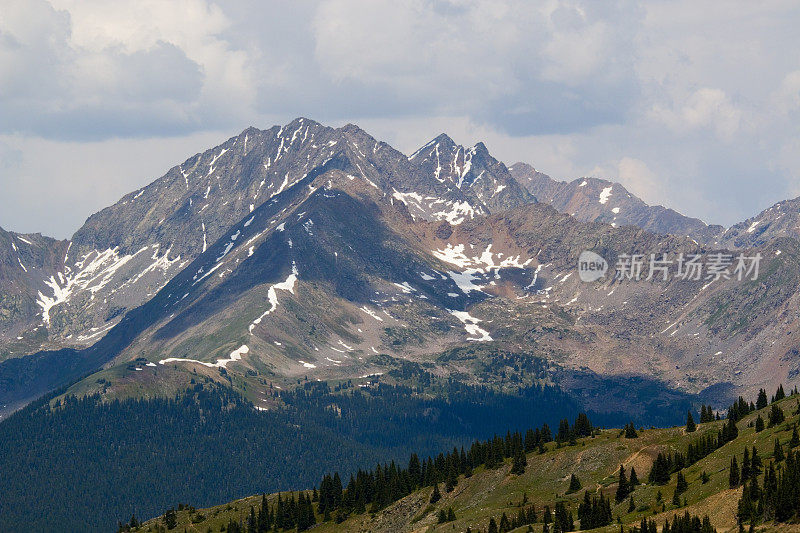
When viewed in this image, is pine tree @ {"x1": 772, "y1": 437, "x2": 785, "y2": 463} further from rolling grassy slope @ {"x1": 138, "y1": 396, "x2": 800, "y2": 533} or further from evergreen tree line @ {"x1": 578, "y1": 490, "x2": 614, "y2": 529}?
evergreen tree line @ {"x1": 578, "y1": 490, "x2": 614, "y2": 529}

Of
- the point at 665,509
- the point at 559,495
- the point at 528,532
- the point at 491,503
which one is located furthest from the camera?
the point at 491,503

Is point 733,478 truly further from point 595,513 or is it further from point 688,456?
point 688,456

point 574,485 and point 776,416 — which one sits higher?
point 776,416

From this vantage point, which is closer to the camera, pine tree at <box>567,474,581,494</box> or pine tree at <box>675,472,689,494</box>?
pine tree at <box>675,472,689,494</box>

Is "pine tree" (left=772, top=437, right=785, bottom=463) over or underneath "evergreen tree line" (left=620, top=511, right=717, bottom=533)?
over

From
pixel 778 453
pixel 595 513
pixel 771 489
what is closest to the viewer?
pixel 771 489

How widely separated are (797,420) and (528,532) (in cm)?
4323

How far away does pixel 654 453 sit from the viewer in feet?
605

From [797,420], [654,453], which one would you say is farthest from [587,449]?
[797,420]

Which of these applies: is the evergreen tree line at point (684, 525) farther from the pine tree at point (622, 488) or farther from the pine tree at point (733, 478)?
the pine tree at point (622, 488)

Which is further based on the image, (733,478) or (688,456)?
(688,456)

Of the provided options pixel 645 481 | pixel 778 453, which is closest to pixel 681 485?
pixel 778 453

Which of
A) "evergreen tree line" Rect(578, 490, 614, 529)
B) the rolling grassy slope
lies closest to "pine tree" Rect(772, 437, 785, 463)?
the rolling grassy slope

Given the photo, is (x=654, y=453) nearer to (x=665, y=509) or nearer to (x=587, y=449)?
(x=587, y=449)
